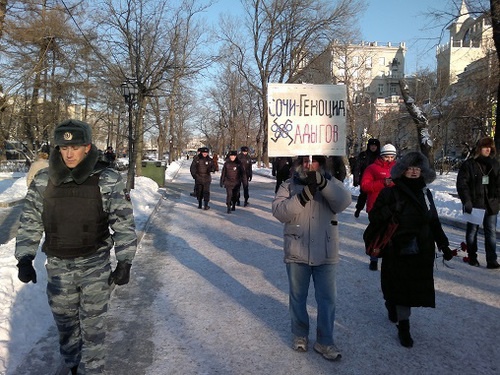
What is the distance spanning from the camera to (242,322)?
453 cm

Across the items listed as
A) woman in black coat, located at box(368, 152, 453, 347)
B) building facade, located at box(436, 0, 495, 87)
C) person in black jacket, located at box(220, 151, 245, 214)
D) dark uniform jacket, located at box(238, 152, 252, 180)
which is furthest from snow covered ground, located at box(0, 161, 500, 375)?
building facade, located at box(436, 0, 495, 87)

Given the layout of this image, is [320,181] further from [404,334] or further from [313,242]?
[404,334]

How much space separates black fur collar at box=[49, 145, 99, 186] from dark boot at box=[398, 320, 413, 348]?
301 cm

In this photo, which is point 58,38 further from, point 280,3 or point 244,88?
point 244,88

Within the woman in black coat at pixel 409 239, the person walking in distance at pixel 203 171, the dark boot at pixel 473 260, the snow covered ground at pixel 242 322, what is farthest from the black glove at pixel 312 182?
the person walking in distance at pixel 203 171

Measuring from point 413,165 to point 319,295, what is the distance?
1462 millimetres

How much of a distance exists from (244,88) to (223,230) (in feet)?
139

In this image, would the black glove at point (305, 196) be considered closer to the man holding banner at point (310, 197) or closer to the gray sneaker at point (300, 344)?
the man holding banner at point (310, 197)

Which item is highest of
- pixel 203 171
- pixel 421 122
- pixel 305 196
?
pixel 421 122

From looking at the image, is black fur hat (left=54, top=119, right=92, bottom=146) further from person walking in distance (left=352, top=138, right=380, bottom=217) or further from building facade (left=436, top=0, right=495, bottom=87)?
building facade (left=436, top=0, right=495, bottom=87)

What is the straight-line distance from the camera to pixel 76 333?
3.12m

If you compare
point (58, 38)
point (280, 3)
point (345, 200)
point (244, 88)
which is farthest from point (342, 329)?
point (244, 88)

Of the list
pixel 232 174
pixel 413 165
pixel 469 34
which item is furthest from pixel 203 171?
pixel 469 34

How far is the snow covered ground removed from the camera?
11.8ft
